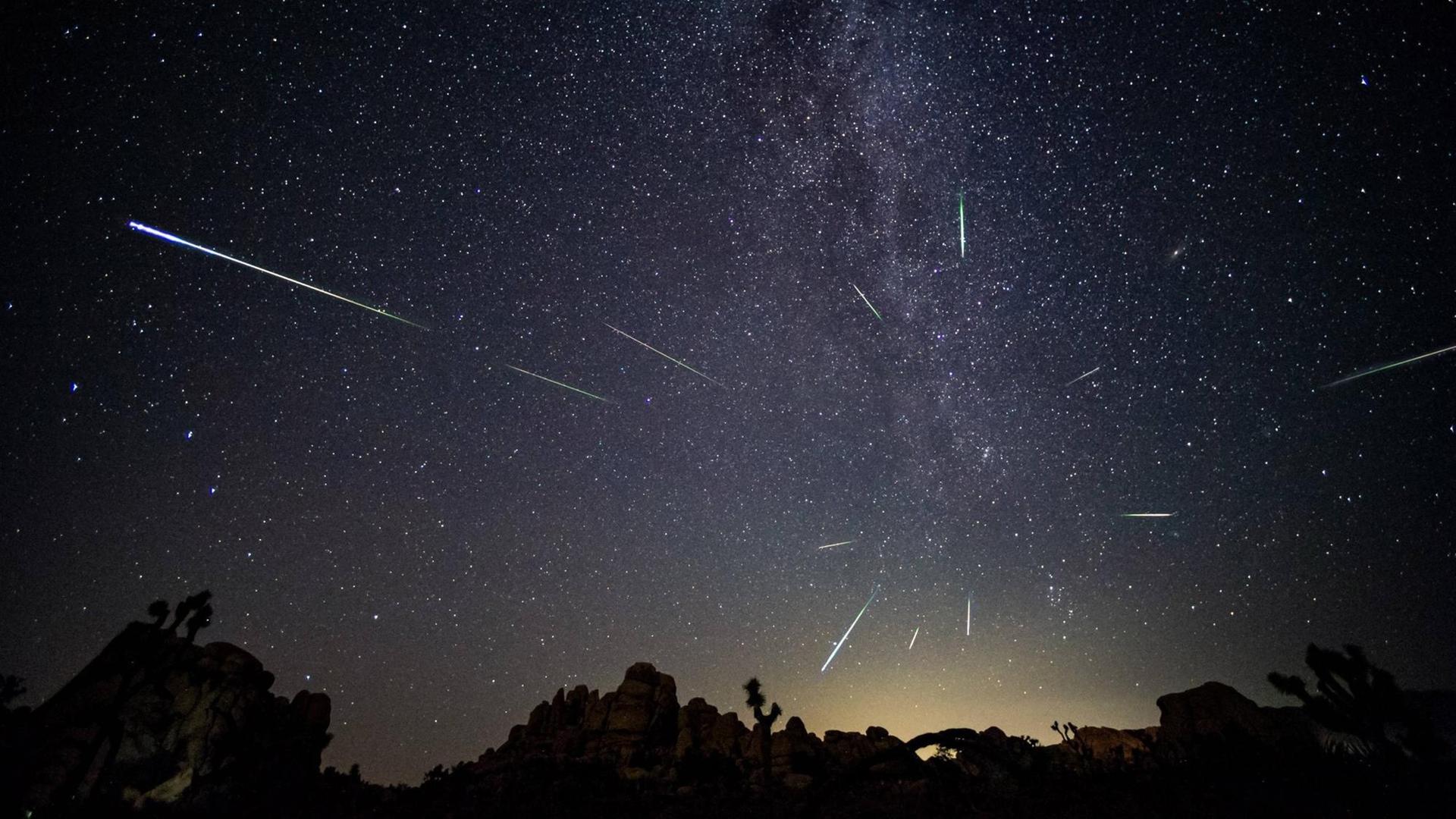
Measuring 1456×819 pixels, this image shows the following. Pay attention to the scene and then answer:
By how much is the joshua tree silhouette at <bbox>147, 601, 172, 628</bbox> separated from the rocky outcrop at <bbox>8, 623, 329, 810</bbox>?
379mm

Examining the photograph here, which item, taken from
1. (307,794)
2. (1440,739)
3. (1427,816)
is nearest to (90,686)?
(307,794)

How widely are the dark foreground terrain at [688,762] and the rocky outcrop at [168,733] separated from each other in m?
0.10

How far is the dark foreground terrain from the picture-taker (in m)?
13.8

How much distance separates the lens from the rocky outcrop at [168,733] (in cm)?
2291

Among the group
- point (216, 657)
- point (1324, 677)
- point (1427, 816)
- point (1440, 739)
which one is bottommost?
point (1427, 816)

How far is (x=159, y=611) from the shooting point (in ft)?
65.9

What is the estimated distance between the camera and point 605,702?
50.9 metres

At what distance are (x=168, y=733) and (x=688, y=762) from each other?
27113mm

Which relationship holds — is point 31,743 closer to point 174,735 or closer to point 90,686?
point 90,686

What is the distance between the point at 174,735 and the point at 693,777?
26133 millimetres

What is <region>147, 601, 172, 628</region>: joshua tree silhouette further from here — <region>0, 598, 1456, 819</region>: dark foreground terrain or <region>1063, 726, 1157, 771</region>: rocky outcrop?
<region>1063, 726, 1157, 771</region>: rocky outcrop

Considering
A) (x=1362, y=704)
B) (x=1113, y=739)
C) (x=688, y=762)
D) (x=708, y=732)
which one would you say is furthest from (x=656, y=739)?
(x=1362, y=704)

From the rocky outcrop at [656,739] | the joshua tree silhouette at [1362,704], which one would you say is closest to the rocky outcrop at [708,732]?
the rocky outcrop at [656,739]

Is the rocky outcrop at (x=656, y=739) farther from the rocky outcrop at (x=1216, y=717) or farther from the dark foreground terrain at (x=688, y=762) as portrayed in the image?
the rocky outcrop at (x=1216, y=717)
